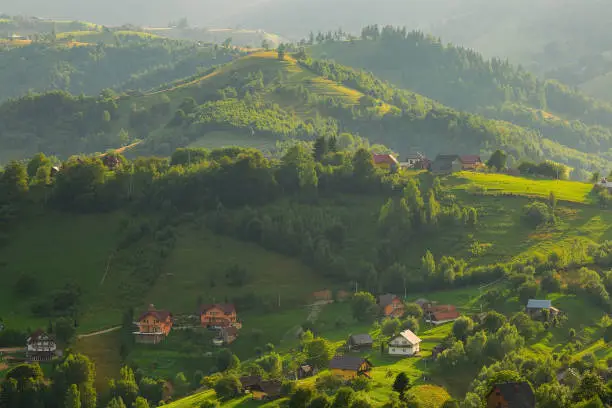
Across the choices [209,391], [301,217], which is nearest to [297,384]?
[209,391]

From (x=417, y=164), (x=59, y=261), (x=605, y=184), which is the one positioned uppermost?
(x=605, y=184)

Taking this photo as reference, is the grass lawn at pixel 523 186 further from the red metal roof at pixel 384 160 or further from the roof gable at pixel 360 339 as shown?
the roof gable at pixel 360 339

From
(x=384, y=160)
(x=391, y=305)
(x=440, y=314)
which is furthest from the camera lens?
(x=384, y=160)

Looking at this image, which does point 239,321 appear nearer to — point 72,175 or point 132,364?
point 132,364

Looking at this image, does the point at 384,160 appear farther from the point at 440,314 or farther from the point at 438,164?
the point at 440,314

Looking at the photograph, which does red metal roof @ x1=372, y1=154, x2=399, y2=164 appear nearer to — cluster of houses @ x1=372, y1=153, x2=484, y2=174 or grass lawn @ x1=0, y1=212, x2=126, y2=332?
cluster of houses @ x1=372, y1=153, x2=484, y2=174

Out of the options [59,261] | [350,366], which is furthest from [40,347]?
[350,366]
